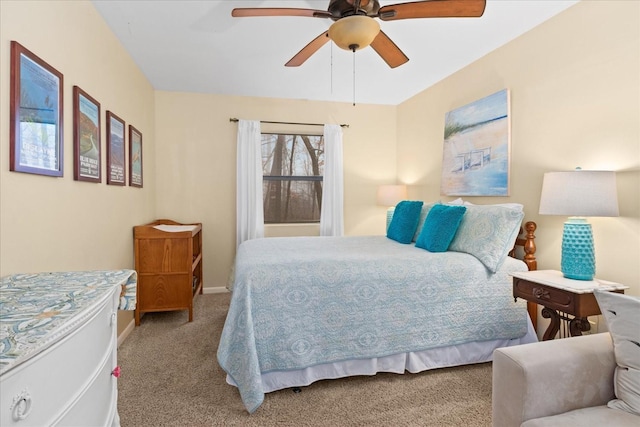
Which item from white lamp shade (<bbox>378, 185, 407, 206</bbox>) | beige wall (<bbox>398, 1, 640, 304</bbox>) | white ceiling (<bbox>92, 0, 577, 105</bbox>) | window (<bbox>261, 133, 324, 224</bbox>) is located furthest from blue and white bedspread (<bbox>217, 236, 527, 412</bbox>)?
window (<bbox>261, 133, 324, 224</bbox>)

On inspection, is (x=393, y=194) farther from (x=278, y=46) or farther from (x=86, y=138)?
(x=86, y=138)

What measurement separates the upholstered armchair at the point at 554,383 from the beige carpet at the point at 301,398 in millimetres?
679

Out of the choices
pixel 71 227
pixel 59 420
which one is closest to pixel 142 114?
pixel 71 227

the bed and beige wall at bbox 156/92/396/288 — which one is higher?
beige wall at bbox 156/92/396/288

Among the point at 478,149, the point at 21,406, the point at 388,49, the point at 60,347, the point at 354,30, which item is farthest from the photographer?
the point at 478,149

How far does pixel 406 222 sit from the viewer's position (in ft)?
10.4

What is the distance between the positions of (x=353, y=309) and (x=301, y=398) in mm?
595

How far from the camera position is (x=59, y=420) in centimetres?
81

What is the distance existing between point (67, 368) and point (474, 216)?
2530mm

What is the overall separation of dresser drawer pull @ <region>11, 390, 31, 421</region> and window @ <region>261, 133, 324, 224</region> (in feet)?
12.5

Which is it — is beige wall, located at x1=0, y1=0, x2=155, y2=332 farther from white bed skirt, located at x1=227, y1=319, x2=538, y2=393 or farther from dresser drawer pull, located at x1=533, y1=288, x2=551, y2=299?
dresser drawer pull, located at x1=533, y1=288, x2=551, y2=299

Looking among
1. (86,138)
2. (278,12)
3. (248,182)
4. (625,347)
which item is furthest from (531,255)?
(86,138)

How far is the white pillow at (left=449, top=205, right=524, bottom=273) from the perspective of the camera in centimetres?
230

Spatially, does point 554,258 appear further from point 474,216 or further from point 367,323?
point 367,323
